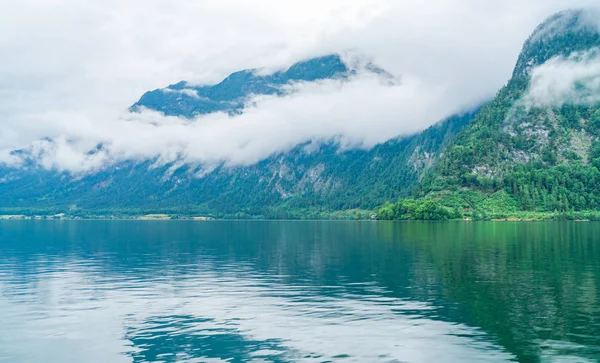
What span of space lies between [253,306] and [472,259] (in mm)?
54241

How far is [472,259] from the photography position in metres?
97.1

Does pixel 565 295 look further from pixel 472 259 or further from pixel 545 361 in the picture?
pixel 472 259

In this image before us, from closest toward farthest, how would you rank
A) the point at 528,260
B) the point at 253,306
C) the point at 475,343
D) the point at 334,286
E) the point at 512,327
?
the point at 475,343
the point at 512,327
the point at 253,306
the point at 334,286
the point at 528,260

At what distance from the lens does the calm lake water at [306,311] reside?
40156 millimetres

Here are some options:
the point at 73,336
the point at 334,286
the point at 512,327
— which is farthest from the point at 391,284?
the point at 73,336

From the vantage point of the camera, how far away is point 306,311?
53188 millimetres

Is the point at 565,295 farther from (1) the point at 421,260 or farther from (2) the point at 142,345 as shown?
(2) the point at 142,345

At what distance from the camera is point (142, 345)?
139 ft

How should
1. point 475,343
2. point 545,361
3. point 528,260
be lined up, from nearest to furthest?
point 545,361
point 475,343
point 528,260

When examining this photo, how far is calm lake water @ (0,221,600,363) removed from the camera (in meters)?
40.2

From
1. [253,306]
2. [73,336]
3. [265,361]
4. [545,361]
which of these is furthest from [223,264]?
[545,361]

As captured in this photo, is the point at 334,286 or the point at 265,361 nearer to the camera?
the point at 265,361

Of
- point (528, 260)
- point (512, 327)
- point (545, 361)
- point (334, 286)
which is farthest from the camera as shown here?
point (528, 260)

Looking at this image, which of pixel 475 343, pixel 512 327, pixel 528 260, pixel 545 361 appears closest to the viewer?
pixel 545 361
